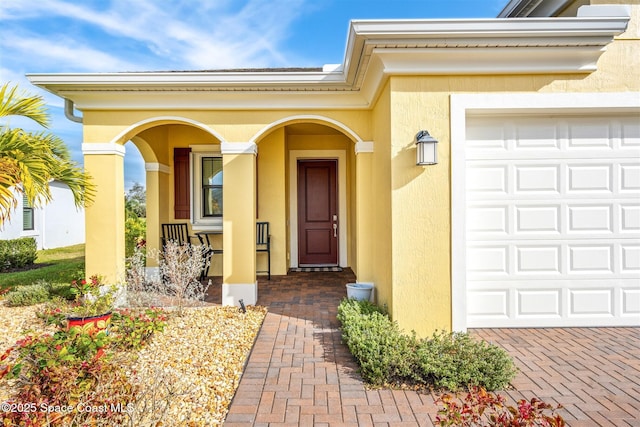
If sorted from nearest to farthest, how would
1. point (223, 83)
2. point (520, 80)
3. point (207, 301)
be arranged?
1. point (520, 80)
2. point (223, 83)
3. point (207, 301)

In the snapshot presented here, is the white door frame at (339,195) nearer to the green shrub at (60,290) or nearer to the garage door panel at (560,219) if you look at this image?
the green shrub at (60,290)

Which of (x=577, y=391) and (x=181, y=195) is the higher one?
(x=181, y=195)

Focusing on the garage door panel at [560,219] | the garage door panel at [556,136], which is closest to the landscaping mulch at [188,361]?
the garage door panel at [560,219]

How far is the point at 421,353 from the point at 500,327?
1.88m

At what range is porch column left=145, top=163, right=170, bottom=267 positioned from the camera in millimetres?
7714

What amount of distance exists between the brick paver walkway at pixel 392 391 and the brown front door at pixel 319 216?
405 cm

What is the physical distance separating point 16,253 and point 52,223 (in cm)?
671

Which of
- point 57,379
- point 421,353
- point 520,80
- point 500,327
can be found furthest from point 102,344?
point 520,80

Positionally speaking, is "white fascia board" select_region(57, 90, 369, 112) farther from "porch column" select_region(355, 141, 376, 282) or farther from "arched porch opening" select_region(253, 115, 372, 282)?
"arched porch opening" select_region(253, 115, 372, 282)

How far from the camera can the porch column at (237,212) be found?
585 centimetres

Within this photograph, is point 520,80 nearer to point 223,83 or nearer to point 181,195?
point 223,83

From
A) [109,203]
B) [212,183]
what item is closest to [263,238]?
[212,183]

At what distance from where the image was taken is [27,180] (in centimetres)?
435

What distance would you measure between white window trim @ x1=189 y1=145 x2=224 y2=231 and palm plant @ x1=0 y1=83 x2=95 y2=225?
2.86 meters
